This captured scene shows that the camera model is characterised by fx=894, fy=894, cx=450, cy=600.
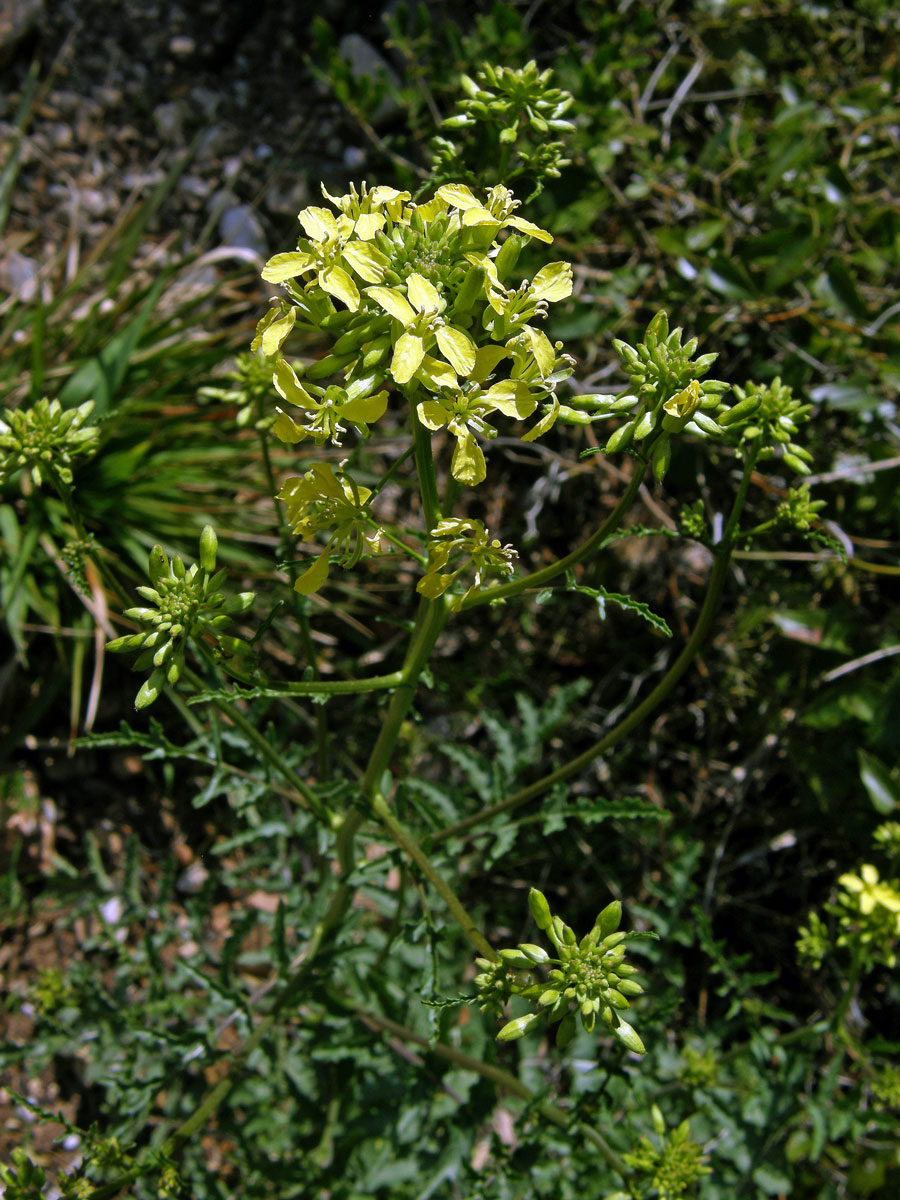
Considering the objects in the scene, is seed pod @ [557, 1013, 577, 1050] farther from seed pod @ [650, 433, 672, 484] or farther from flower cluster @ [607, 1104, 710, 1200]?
seed pod @ [650, 433, 672, 484]

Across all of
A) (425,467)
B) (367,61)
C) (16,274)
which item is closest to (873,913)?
(425,467)

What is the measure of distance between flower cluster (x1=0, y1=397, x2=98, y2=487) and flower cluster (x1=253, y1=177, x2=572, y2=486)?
25.6 inches

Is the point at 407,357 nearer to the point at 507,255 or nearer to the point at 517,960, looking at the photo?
the point at 507,255

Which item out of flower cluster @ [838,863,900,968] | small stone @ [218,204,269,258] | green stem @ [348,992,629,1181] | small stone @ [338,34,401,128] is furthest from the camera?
small stone @ [218,204,269,258]

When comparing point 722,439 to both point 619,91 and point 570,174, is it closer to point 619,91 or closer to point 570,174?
point 570,174

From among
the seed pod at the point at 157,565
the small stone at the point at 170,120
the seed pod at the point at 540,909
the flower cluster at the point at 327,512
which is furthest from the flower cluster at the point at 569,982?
the small stone at the point at 170,120

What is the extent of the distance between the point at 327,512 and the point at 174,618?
39cm

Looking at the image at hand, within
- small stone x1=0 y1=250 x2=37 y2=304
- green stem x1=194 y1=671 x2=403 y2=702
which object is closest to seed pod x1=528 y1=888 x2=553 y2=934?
green stem x1=194 y1=671 x2=403 y2=702

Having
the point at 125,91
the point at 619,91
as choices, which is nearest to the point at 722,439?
the point at 619,91

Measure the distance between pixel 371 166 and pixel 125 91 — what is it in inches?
63.3

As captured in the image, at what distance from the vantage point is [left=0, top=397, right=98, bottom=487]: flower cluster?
2.08m

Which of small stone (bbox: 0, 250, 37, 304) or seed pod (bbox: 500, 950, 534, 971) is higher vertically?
small stone (bbox: 0, 250, 37, 304)

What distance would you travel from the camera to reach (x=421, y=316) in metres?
1.57

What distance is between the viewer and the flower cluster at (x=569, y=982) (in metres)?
1.76
